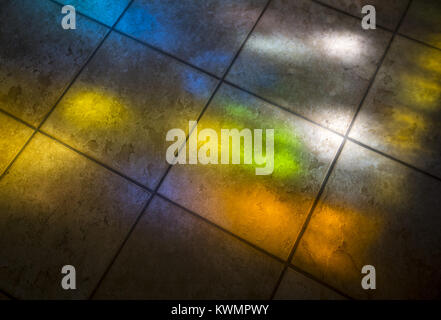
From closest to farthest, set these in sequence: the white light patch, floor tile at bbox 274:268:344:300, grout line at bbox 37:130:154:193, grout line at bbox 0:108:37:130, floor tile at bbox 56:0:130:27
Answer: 1. floor tile at bbox 274:268:344:300
2. grout line at bbox 37:130:154:193
3. grout line at bbox 0:108:37:130
4. the white light patch
5. floor tile at bbox 56:0:130:27

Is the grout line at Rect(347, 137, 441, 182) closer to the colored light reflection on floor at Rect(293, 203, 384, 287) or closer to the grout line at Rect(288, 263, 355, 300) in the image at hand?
the colored light reflection on floor at Rect(293, 203, 384, 287)

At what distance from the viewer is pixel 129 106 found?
1.81 meters

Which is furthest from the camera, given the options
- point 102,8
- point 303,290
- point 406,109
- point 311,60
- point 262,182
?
point 102,8

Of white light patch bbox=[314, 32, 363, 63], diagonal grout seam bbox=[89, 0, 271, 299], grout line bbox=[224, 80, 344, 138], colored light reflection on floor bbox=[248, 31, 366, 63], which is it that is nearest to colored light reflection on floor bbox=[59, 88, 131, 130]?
diagonal grout seam bbox=[89, 0, 271, 299]

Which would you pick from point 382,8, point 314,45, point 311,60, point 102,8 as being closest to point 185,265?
point 311,60

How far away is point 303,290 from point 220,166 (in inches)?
30.6

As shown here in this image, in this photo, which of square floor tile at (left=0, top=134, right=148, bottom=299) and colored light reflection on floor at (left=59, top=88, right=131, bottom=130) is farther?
colored light reflection on floor at (left=59, top=88, right=131, bottom=130)

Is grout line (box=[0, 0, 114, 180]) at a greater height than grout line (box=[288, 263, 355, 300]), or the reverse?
grout line (box=[0, 0, 114, 180])

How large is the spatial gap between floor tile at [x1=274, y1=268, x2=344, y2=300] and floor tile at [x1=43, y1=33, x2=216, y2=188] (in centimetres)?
88

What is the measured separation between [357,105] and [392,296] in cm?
106

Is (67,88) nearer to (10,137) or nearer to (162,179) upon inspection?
(10,137)

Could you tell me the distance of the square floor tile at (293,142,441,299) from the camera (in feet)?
4.99

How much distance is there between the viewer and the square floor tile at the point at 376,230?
1.52 m

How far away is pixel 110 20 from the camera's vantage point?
79.0 inches
